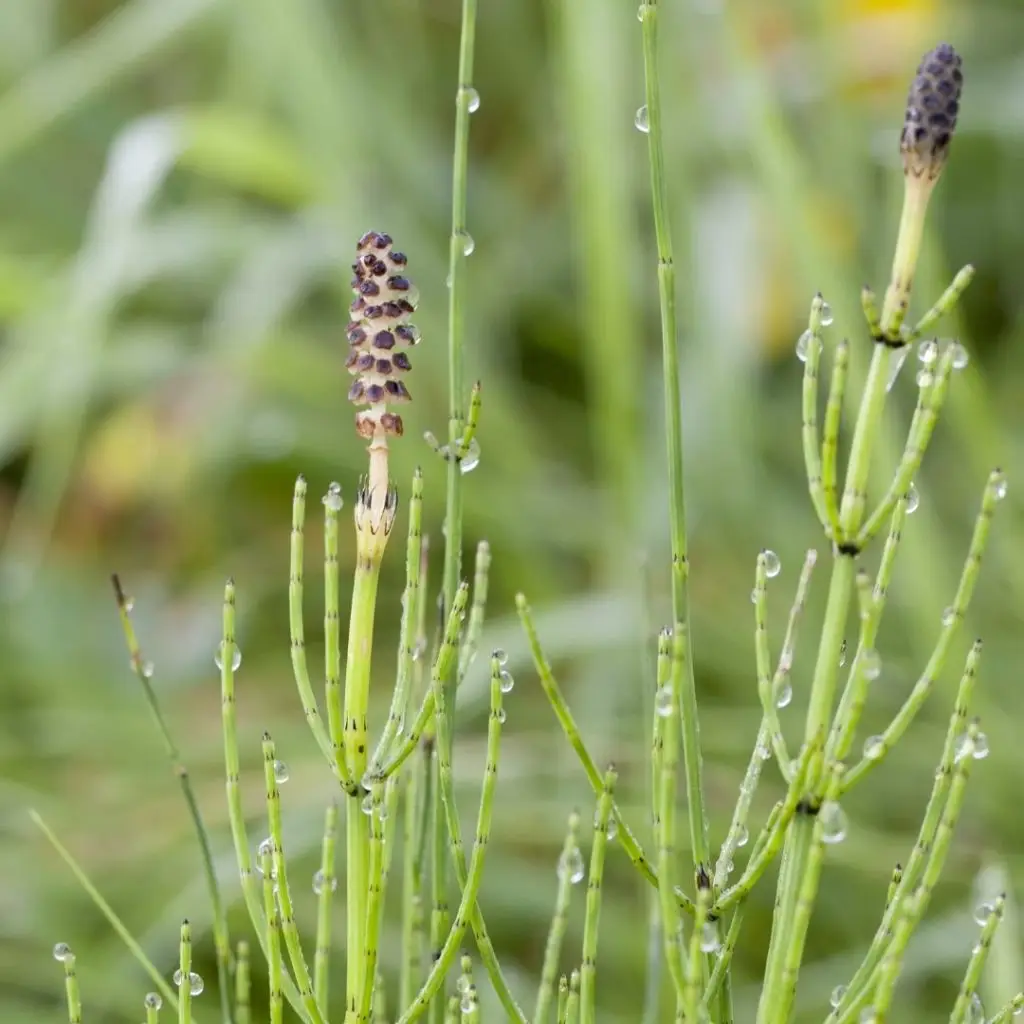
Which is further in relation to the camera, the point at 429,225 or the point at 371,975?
the point at 429,225

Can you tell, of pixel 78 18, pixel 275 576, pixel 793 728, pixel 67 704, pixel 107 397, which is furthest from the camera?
pixel 78 18

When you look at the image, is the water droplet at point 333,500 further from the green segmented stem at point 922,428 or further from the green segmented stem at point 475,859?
the green segmented stem at point 922,428

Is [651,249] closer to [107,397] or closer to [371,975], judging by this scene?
[107,397]

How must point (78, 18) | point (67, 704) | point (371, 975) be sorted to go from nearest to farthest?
point (371, 975) → point (67, 704) → point (78, 18)

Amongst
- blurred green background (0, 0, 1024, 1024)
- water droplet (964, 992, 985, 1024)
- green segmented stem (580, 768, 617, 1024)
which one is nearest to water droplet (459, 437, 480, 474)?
green segmented stem (580, 768, 617, 1024)

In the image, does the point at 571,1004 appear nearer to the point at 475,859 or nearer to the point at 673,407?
the point at 475,859

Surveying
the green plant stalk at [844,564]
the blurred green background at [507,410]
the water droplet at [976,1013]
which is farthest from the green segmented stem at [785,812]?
the blurred green background at [507,410]

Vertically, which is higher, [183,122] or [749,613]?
[183,122]

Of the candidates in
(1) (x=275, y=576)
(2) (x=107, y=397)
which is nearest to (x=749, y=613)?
(1) (x=275, y=576)
